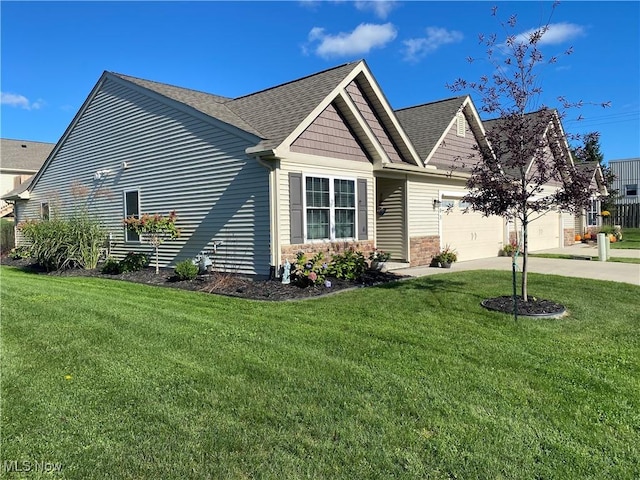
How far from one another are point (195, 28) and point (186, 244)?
216 inches

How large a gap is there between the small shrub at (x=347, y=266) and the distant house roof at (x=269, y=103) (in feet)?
9.50

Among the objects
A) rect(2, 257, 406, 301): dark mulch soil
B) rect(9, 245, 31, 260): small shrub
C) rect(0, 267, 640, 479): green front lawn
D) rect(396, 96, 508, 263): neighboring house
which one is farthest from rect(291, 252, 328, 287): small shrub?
rect(9, 245, 31, 260): small shrub

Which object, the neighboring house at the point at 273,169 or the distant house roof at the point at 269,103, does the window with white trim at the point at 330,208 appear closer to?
the neighboring house at the point at 273,169

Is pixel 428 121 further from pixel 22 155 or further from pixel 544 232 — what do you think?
pixel 22 155

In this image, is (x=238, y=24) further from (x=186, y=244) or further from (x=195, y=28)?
(x=186, y=244)

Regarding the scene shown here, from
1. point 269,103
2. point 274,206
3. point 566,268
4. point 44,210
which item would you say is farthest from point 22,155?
point 566,268

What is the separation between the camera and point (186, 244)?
1208 cm

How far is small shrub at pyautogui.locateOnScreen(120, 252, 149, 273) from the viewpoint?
1263cm

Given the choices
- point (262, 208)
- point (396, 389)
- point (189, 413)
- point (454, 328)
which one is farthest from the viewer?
point (262, 208)

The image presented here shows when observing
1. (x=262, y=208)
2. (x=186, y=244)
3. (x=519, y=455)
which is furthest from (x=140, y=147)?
(x=519, y=455)

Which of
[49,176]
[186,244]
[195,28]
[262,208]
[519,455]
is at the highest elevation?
[195,28]

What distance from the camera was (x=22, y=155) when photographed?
32250 mm

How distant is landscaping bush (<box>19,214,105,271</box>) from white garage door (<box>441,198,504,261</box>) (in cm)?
1078

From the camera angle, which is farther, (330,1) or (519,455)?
(330,1)
